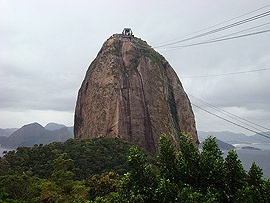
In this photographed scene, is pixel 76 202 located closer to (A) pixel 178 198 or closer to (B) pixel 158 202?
(B) pixel 158 202

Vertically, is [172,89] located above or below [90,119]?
above

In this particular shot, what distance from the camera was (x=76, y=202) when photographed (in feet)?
29.2

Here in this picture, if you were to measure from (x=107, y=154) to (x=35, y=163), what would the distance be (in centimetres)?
750

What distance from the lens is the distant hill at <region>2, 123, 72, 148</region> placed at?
103 meters

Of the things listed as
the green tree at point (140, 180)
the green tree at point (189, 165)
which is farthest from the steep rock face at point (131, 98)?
the green tree at point (189, 165)

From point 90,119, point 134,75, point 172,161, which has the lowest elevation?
point 172,161

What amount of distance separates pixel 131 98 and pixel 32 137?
103 meters

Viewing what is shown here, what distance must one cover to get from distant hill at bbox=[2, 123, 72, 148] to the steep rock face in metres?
78.6

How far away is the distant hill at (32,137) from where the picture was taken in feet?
336

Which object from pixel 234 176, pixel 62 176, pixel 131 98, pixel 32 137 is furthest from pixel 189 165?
pixel 32 137

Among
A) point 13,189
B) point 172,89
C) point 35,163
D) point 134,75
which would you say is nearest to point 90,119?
point 134,75

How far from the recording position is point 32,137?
111 m

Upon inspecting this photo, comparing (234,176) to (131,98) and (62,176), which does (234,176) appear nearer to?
(62,176)

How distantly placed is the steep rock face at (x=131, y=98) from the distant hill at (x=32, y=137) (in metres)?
78.6
